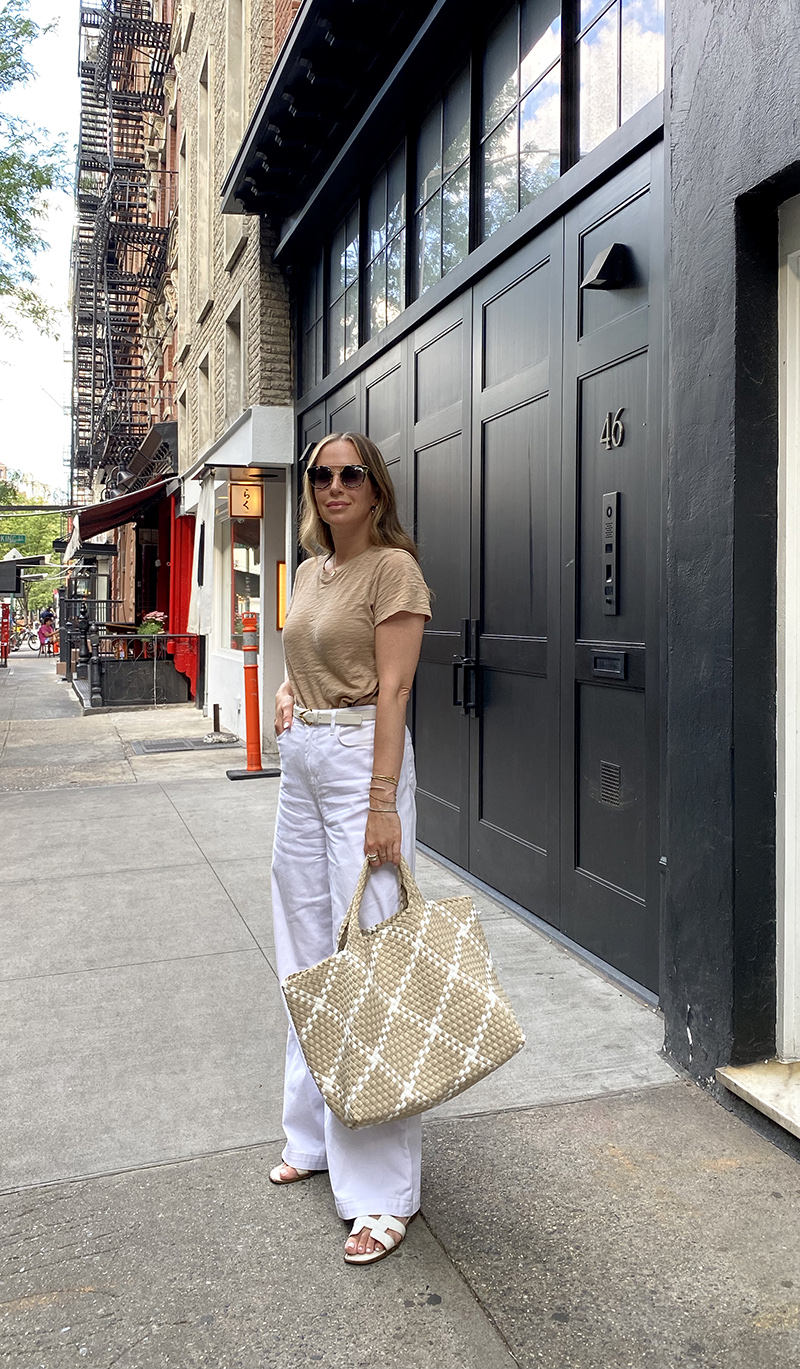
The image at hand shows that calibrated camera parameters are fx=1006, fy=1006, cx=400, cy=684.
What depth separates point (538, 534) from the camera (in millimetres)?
5195

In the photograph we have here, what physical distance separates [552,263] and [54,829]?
5251 millimetres

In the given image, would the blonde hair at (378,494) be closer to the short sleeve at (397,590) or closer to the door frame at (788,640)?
the short sleeve at (397,590)

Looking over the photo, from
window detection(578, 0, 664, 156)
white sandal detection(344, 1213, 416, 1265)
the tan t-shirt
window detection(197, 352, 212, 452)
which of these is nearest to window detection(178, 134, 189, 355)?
window detection(197, 352, 212, 452)

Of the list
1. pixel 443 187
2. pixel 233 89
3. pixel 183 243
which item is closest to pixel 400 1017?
pixel 443 187

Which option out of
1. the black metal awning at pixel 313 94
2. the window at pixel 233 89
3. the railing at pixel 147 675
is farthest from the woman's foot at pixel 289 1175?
the railing at pixel 147 675

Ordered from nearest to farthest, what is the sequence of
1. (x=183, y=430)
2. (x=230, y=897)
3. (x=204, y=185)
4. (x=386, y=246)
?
(x=230, y=897)
(x=386, y=246)
(x=204, y=185)
(x=183, y=430)

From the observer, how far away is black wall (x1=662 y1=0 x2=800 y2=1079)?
3.22 meters

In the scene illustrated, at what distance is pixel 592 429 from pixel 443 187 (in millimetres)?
3034

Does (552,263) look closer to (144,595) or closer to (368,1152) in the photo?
(368,1152)

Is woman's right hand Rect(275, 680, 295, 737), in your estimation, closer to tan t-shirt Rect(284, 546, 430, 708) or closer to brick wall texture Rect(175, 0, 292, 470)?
tan t-shirt Rect(284, 546, 430, 708)

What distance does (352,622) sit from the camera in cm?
261

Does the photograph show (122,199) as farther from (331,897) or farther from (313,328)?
(331,897)

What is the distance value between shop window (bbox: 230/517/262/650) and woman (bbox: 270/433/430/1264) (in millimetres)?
9514

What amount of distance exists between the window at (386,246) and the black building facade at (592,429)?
0.04 meters
